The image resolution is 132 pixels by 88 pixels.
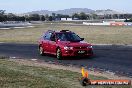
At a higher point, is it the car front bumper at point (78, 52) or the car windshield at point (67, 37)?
the car windshield at point (67, 37)

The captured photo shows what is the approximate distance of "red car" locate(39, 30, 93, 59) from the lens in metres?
21.4

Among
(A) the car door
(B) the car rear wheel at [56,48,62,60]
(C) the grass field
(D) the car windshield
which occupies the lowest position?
(C) the grass field

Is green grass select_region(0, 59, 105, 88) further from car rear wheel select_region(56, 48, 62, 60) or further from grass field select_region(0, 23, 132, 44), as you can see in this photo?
grass field select_region(0, 23, 132, 44)

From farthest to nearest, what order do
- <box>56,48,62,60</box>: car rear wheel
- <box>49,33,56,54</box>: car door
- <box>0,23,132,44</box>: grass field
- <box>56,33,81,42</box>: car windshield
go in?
<box>0,23,132,44</box>: grass field
<box>56,33,81,42</box>: car windshield
<box>49,33,56,54</box>: car door
<box>56,48,62,60</box>: car rear wheel

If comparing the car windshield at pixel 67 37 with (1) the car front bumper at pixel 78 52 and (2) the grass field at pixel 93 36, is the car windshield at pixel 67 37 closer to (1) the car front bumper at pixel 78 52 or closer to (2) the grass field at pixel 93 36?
(1) the car front bumper at pixel 78 52

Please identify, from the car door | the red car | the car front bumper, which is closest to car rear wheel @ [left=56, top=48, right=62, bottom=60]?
the red car

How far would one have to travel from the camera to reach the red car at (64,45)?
70.1 feet

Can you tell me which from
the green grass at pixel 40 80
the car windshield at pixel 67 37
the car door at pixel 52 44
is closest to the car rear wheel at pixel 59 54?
the car door at pixel 52 44

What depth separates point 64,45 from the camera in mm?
21594

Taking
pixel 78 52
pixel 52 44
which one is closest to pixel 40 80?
pixel 78 52

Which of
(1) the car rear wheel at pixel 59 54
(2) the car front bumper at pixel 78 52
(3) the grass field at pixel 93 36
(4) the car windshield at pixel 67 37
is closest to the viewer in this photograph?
(2) the car front bumper at pixel 78 52

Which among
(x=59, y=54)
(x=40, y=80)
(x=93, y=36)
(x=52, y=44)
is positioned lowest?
(x=93, y=36)

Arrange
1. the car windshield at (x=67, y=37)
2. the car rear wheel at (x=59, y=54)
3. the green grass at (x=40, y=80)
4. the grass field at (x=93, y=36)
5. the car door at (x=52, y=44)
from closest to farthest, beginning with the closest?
the green grass at (x=40, y=80) < the car rear wheel at (x=59, y=54) < the car door at (x=52, y=44) < the car windshield at (x=67, y=37) < the grass field at (x=93, y=36)

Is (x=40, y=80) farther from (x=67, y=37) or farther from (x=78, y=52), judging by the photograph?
(x=67, y=37)
